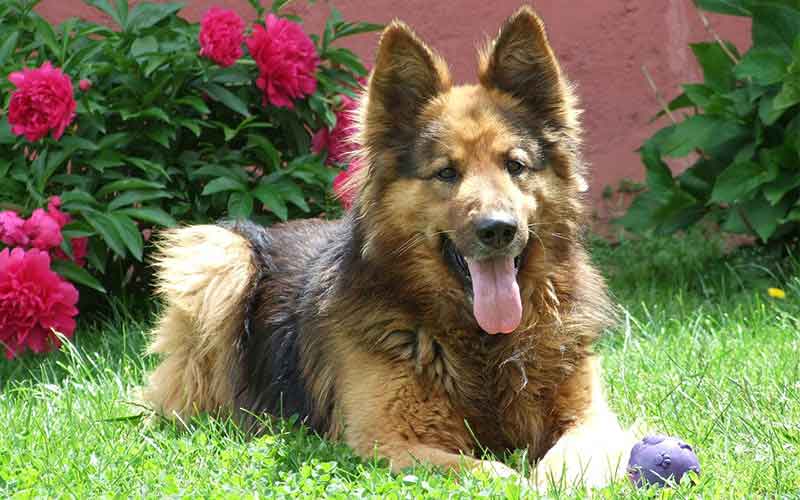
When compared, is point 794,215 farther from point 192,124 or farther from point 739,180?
point 192,124

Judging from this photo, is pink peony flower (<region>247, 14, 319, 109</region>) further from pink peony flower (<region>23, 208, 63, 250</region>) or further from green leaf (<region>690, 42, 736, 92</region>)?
green leaf (<region>690, 42, 736, 92</region>)

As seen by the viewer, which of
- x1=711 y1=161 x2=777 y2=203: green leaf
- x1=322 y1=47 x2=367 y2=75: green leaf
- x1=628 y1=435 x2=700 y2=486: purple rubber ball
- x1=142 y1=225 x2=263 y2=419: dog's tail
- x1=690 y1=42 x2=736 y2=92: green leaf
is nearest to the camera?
x1=628 y1=435 x2=700 y2=486: purple rubber ball

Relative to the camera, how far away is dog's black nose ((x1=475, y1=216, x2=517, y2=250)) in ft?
12.8

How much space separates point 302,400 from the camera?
4547 mm

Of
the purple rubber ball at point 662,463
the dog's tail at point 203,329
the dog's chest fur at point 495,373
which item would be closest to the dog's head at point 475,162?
the dog's chest fur at point 495,373

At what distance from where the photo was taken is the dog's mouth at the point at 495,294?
4.09 metres

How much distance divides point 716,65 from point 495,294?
340 centimetres

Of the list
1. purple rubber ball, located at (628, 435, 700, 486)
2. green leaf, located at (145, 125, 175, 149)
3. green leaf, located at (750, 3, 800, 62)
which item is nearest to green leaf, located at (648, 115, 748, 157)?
green leaf, located at (750, 3, 800, 62)

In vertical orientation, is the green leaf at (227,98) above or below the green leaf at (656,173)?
above

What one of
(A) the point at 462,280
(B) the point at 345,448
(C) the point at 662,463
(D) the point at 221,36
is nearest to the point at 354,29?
(D) the point at 221,36

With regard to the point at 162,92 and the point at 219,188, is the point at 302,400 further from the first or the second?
the point at 162,92

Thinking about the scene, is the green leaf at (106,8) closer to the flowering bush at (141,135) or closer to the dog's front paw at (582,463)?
the flowering bush at (141,135)

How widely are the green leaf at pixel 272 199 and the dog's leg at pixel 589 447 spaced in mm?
2145

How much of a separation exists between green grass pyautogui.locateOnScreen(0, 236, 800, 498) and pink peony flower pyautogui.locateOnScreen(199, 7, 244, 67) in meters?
1.53
